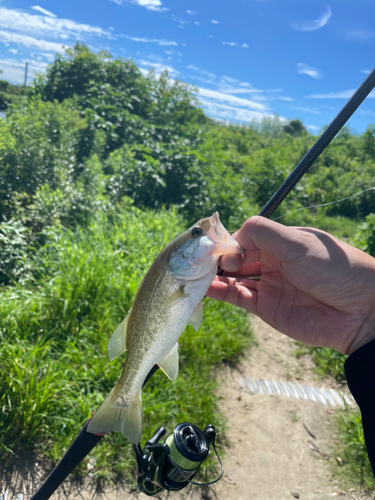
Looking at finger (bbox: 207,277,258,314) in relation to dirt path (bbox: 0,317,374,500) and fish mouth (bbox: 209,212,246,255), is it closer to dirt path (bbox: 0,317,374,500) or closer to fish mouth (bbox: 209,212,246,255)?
fish mouth (bbox: 209,212,246,255)

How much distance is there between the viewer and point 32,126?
5.57 meters

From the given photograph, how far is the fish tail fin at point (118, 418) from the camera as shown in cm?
141

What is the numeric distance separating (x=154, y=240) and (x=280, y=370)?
268cm

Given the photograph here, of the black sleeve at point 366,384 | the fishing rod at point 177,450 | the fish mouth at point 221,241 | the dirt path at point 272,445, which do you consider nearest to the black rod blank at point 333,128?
the fishing rod at point 177,450

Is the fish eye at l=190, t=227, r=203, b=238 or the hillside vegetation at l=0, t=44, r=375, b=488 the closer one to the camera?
the fish eye at l=190, t=227, r=203, b=238

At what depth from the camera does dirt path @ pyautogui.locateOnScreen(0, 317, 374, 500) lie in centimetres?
303

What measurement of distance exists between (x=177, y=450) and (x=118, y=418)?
1.58ft

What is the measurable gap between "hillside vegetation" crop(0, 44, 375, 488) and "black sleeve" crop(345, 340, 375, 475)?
1896 millimetres

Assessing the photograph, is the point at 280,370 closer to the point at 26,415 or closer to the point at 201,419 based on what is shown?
the point at 201,419

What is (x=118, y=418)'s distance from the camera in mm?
1420

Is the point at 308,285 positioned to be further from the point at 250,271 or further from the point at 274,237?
the point at 250,271

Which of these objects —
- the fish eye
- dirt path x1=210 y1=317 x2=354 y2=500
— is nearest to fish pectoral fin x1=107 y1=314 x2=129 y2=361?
the fish eye

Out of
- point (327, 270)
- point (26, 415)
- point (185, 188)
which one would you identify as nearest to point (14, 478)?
point (26, 415)

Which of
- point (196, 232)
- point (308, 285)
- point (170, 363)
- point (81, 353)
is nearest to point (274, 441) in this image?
point (81, 353)
